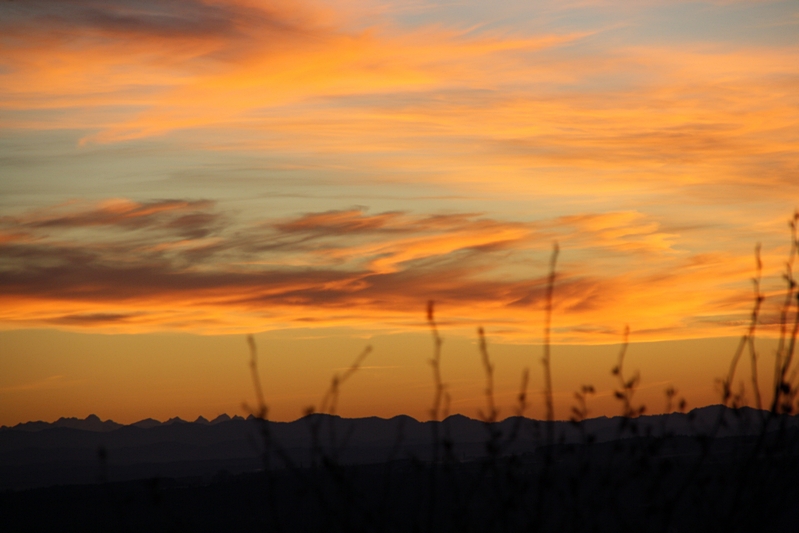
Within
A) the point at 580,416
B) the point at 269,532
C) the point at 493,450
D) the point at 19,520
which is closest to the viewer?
the point at 493,450

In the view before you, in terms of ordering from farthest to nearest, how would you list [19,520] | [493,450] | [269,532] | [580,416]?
[19,520] → [269,532] → [580,416] → [493,450]

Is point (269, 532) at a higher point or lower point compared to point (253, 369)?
lower

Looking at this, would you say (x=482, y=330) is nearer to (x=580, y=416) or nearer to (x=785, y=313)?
(x=580, y=416)

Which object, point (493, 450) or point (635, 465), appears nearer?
point (493, 450)

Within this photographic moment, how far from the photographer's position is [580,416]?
3574mm

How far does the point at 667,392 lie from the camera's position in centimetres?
373

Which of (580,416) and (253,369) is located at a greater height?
(253,369)

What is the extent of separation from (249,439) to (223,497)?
5603cm

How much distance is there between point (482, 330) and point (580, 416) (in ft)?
1.77

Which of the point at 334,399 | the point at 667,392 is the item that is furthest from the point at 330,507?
the point at 667,392

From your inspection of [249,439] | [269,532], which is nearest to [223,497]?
[269,532]

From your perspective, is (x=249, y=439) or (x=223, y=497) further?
(x=223, y=497)

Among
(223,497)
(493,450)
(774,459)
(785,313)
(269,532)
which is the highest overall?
(785,313)

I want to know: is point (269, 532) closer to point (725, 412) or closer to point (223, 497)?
point (223, 497)
